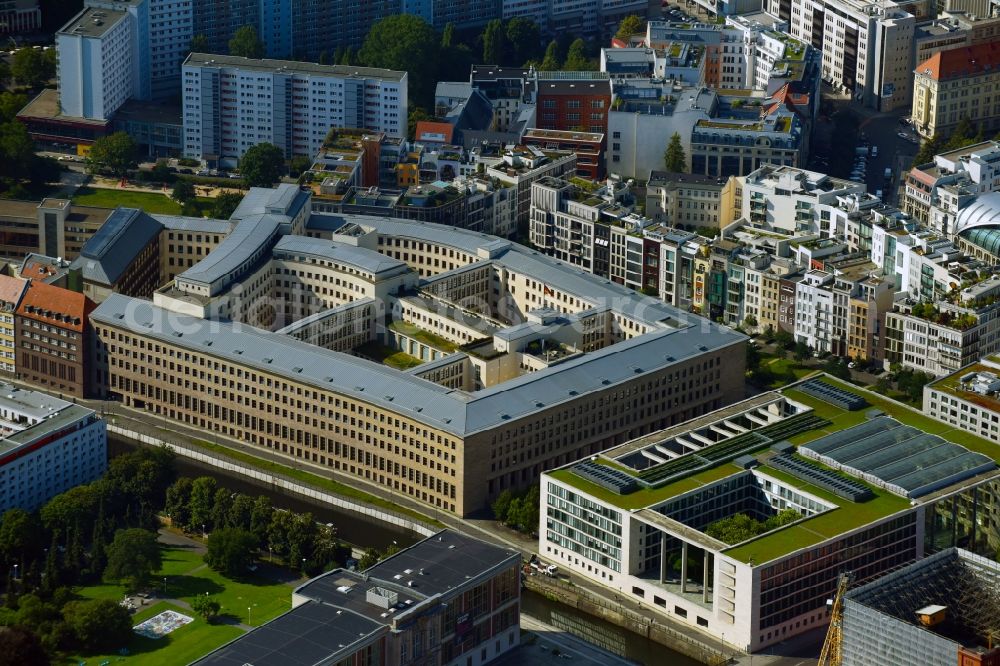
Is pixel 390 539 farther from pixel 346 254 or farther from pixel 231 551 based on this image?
pixel 346 254

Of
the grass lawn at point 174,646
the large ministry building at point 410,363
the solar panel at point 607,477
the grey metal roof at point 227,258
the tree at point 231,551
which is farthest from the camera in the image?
the grey metal roof at point 227,258

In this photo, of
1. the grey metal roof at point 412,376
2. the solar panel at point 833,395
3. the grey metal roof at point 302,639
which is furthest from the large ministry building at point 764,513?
the grey metal roof at point 302,639

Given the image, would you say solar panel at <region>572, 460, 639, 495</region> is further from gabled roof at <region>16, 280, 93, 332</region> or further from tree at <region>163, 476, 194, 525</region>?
gabled roof at <region>16, 280, 93, 332</region>

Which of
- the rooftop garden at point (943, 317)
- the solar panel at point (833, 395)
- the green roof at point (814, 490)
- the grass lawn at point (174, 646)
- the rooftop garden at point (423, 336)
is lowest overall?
the grass lawn at point (174, 646)

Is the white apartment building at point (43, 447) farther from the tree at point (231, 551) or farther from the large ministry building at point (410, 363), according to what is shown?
the tree at point (231, 551)

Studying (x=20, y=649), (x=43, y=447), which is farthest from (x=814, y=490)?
(x=43, y=447)

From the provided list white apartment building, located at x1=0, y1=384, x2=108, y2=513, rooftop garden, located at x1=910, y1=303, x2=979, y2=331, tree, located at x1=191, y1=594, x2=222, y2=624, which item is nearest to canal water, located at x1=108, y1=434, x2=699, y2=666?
white apartment building, located at x1=0, y1=384, x2=108, y2=513
